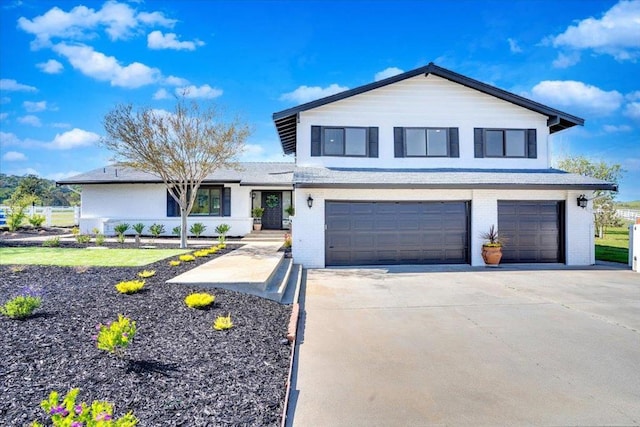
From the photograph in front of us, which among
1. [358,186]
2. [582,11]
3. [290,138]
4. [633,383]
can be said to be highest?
[582,11]

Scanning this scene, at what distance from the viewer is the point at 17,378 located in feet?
9.85

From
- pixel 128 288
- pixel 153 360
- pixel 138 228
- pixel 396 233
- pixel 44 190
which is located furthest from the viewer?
pixel 44 190

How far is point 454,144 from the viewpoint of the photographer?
509 inches

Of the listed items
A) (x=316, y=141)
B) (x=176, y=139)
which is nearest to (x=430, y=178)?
(x=316, y=141)

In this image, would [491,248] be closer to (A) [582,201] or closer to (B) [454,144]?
(A) [582,201]

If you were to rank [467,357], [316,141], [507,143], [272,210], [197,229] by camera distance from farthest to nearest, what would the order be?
[272,210], [197,229], [507,143], [316,141], [467,357]

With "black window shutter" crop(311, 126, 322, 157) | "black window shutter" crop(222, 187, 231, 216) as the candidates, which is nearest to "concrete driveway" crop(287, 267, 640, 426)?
"black window shutter" crop(311, 126, 322, 157)

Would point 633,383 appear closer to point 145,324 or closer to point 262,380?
point 262,380

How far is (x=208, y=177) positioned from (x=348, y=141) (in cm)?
803

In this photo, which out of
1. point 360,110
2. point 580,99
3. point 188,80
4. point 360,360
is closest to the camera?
point 360,360

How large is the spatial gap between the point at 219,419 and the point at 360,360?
2062 millimetres

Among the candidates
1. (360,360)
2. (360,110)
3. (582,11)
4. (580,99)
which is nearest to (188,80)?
(360,110)

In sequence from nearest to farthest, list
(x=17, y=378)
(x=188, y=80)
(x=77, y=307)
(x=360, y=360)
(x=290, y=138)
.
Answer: (x=17, y=378), (x=360, y=360), (x=77, y=307), (x=188, y=80), (x=290, y=138)

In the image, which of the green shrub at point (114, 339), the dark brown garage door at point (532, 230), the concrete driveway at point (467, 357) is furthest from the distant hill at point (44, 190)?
the concrete driveway at point (467, 357)
